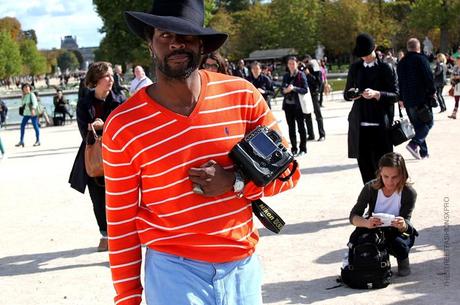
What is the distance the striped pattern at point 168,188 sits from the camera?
8.64 ft

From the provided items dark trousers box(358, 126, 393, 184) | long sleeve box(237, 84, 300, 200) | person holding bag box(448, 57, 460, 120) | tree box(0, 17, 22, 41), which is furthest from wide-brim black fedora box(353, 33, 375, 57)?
tree box(0, 17, 22, 41)

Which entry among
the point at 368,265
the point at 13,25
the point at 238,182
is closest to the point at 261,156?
the point at 238,182

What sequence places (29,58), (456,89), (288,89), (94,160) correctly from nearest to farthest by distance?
(94,160) < (288,89) < (456,89) < (29,58)

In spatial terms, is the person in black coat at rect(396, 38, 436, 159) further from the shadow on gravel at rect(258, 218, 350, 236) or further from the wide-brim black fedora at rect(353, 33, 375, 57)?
the shadow on gravel at rect(258, 218, 350, 236)

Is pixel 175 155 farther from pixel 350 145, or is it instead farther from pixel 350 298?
pixel 350 145

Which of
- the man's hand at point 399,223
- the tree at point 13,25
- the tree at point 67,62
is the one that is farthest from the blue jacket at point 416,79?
the tree at point 67,62

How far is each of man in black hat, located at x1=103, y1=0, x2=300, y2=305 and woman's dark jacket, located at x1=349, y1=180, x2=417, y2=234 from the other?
11.2 ft

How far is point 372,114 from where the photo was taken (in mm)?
7859

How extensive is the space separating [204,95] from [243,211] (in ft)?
1.60

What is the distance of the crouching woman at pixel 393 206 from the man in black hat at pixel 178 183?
3.29 meters

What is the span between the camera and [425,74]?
10930 millimetres

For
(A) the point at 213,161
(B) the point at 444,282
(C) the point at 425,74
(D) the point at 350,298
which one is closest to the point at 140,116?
(A) the point at 213,161

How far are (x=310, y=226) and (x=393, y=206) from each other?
1.78m

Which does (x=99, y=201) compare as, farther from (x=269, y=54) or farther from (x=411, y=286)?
(x=269, y=54)
